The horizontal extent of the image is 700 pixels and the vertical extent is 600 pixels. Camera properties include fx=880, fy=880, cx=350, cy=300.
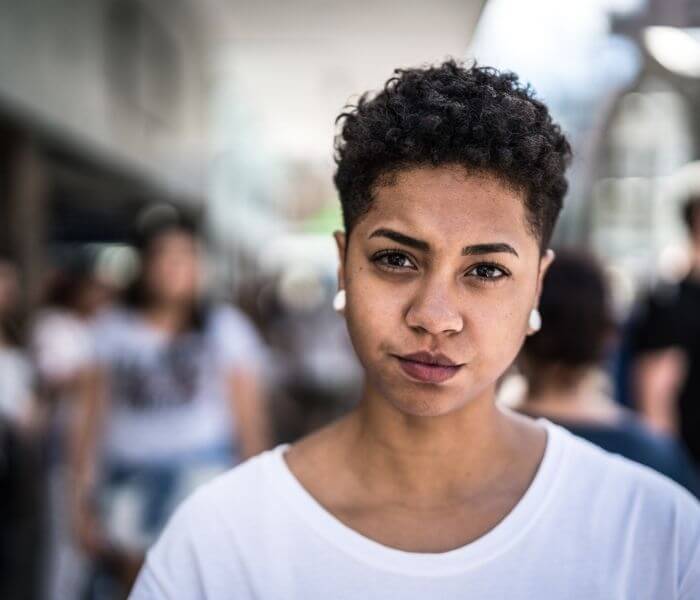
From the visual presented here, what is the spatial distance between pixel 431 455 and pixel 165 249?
9.40ft

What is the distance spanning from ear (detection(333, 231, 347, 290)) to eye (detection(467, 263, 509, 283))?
0.83ft

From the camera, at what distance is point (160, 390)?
390 centimetres

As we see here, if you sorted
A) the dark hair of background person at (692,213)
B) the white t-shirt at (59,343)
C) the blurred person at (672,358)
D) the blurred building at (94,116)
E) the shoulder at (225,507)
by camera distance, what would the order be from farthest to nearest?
the blurred building at (94,116), the white t-shirt at (59,343), the dark hair of background person at (692,213), the blurred person at (672,358), the shoulder at (225,507)

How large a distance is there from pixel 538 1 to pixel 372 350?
3261mm

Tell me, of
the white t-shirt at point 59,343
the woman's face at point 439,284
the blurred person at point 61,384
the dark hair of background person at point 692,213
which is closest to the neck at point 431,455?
the woman's face at point 439,284

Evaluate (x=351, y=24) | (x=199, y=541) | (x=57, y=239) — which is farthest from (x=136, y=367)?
(x=351, y=24)

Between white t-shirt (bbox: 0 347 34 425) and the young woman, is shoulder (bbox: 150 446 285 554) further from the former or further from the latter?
white t-shirt (bbox: 0 347 34 425)

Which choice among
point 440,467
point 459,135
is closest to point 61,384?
point 440,467

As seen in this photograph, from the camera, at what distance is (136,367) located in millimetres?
3939

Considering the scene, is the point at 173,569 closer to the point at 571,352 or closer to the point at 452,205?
the point at 452,205

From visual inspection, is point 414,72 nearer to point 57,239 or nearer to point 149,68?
point 57,239

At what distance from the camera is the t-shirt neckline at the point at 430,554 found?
143 cm

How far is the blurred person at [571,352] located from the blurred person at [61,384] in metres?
2.95

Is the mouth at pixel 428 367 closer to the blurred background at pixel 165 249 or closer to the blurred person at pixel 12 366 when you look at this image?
the blurred background at pixel 165 249
